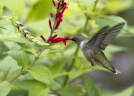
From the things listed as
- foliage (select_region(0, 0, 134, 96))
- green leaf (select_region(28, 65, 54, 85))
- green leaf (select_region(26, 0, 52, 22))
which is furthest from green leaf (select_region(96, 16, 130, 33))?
green leaf (select_region(26, 0, 52, 22))

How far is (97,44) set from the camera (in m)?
1.69

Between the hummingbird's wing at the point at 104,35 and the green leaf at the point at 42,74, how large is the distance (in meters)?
0.27

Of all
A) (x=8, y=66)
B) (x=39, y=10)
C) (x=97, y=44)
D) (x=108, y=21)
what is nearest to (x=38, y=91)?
(x=8, y=66)

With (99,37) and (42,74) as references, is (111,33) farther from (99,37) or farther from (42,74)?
(42,74)

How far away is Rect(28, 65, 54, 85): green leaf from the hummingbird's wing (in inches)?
10.8

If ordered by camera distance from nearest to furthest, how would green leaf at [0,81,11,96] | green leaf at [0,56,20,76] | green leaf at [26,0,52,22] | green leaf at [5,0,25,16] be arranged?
1. green leaf at [0,81,11,96]
2. green leaf at [0,56,20,76]
3. green leaf at [5,0,25,16]
4. green leaf at [26,0,52,22]

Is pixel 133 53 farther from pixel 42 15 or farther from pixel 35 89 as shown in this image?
pixel 35 89

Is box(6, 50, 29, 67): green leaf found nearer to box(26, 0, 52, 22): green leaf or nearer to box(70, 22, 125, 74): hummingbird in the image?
box(70, 22, 125, 74): hummingbird

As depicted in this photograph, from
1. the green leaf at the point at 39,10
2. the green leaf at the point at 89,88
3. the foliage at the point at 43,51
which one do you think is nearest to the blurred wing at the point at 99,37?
the foliage at the point at 43,51

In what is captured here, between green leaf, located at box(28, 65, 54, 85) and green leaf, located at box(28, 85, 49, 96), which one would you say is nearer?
green leaf, located at box(28, 65, 54, 85)

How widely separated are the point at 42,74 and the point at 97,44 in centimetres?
32

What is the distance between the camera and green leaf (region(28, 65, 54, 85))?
A: 60.1 inches

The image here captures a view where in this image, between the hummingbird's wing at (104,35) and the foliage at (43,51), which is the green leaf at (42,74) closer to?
the foliage at (43,51)

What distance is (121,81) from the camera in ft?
19.2
